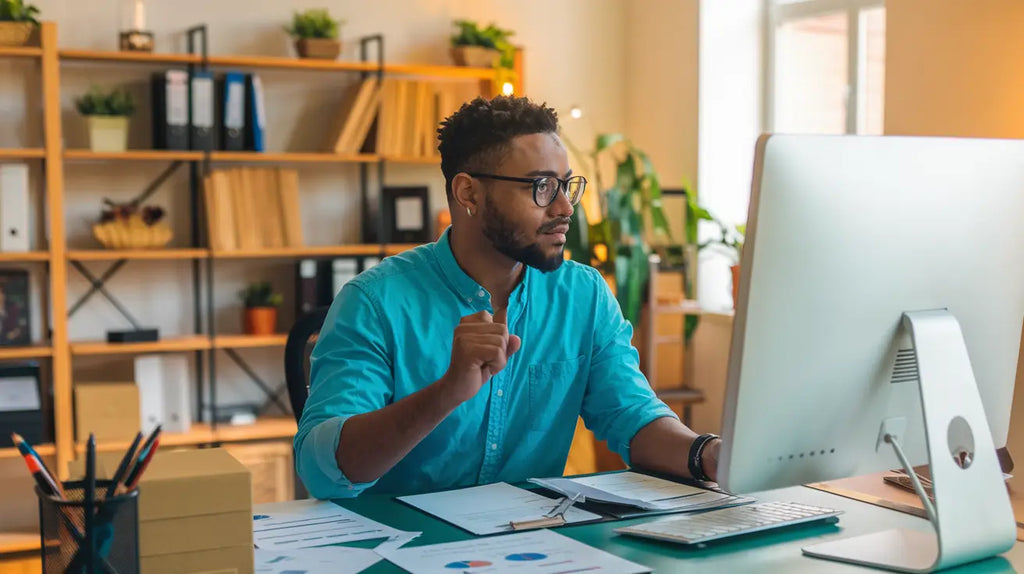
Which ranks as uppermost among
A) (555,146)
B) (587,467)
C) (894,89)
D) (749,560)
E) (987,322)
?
(894,89)

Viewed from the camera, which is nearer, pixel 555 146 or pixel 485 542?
pixel 485 542

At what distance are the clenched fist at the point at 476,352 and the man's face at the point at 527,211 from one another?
1.17ft

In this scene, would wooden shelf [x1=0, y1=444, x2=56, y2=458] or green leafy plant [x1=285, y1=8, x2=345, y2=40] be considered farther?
green leafy plant [x1=285, y1=8, x2=345, y2=40]

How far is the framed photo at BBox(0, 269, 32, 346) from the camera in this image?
13.2 ft

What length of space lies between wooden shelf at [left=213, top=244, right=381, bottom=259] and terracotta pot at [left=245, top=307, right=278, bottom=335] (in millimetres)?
207

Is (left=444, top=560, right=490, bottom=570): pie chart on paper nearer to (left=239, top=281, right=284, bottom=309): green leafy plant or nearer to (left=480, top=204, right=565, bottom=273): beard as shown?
(left=480, top=204, right=565, bottom=273): beard

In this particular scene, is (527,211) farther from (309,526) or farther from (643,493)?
(309,526)

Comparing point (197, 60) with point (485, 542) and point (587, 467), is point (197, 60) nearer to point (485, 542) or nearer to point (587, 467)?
point (587, 467)

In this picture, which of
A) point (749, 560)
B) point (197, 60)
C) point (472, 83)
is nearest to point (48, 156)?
point (197, 60)

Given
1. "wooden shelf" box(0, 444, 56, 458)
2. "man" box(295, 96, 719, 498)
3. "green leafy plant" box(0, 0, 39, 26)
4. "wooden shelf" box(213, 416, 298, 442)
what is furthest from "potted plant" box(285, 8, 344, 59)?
"man" box(295, 96, 719, 498)

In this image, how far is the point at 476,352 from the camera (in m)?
1.50

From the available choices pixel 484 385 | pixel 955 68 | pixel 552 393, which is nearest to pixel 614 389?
pixel 552 393

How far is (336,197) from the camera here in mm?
4598

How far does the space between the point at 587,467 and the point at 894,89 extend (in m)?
1.68
